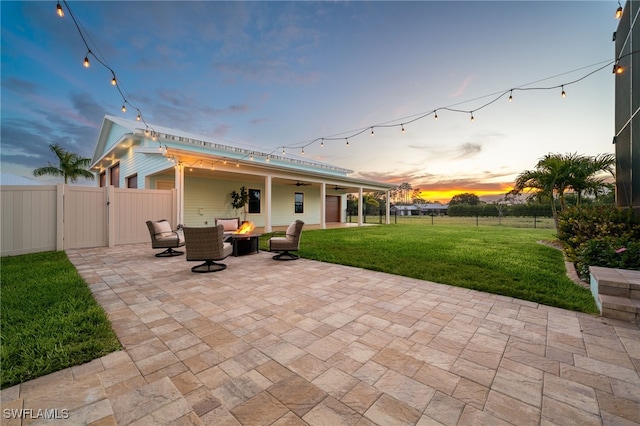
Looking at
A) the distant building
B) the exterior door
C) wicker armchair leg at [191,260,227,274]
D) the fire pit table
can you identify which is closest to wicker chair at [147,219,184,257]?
the fire pit table

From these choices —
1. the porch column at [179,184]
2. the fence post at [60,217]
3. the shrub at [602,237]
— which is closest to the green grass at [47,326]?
the fence post at [60,217]

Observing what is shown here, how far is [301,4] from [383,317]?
8.90 m

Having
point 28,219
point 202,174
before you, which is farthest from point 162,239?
point 202,174

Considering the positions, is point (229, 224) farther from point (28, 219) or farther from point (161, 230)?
point (28, 219)

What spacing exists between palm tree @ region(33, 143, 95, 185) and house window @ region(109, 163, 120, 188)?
6.59 metres

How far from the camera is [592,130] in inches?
359

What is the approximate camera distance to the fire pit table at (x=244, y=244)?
664 cm

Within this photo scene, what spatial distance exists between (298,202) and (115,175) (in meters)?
10.5

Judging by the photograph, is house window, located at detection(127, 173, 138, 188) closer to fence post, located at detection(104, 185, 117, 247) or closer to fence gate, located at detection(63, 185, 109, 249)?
fence post, located at detection(104, 185, 117, 247)

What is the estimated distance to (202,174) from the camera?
434 inches

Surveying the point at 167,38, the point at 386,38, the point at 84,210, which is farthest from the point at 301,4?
the point at 84,210

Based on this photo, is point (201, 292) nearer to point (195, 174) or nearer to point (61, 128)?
point (195, 174)

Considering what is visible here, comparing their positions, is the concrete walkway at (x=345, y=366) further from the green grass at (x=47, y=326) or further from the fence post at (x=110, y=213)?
the fence post at (x=110, y=213)

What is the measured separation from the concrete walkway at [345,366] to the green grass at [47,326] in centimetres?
14
